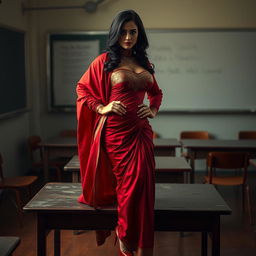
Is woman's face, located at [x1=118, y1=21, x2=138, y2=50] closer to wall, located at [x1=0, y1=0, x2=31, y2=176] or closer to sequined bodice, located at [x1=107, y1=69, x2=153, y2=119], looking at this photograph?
sequined bodice, located at [x1=107, y1=69, x2=153, y2=119]

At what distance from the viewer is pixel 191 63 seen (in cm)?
636

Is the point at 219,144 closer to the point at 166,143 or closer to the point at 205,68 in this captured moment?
the point at 166,143

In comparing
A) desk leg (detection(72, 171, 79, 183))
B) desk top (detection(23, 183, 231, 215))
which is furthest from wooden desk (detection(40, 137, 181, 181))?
A: desk top (detection(23, 183, 231, 215))

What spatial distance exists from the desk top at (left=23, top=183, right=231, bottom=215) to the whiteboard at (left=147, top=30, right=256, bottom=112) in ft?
11.4

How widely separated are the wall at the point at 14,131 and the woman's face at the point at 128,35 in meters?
2.91

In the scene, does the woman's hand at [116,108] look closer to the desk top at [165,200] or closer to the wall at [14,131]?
the desk top at [165,200]

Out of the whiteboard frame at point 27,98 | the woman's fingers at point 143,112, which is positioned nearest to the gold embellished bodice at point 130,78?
the woman's fingers at point 143,112

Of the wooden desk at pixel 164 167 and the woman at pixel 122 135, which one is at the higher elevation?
the woman at pixel 122 135

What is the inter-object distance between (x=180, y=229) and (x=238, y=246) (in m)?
1.34

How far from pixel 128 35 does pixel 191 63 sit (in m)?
3.99

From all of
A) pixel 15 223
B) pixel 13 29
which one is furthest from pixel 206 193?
pixel 13 29

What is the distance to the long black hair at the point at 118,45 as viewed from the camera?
2459 mm

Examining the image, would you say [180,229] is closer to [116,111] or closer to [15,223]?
[116,111]

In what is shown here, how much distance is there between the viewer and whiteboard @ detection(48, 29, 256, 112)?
6.30 m
